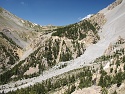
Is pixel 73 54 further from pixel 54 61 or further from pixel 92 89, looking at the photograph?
pixel 92 89

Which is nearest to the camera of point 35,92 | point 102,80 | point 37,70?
point 102,80

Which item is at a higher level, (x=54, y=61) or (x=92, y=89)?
(x=54, y=61)

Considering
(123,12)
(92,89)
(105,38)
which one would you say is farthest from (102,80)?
(123,12)

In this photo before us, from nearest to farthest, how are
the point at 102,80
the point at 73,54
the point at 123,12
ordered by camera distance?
the point at 102,80 < the point at 73,54 < the point at 123,12

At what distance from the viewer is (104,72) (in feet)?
204

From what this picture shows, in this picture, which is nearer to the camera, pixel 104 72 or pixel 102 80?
pixel 102 80

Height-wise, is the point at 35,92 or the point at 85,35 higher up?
the point at 85,35

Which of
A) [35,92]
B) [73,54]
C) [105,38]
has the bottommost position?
[35,92]

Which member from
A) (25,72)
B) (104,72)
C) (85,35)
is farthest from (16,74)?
(104,72)

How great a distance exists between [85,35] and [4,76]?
6402cm

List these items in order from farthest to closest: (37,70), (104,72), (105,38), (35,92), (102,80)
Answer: (105,38) → (37,70) → (35,92) → (104,72) → (102,80)

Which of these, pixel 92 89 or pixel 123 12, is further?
pixel 123 12

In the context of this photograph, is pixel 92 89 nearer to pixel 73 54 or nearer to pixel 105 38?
pixel 73 54

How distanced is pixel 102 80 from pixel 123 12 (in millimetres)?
148002
